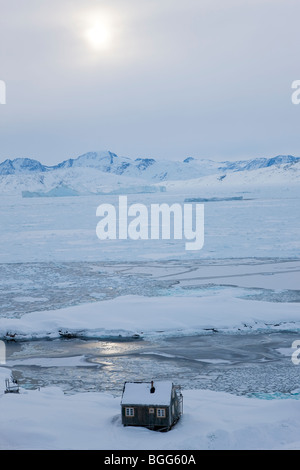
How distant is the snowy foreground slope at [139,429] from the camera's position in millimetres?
8758

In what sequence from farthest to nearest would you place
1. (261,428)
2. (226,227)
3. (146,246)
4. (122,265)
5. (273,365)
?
1. (226,227)
2. (146,246)
3. (122,265)
4. (273,365)
5. (261,428)

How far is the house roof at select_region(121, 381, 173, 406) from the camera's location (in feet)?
30.7

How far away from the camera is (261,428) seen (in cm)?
918

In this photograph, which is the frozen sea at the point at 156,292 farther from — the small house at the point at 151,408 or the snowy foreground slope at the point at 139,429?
the small house at the point at 151,408

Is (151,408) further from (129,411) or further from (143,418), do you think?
(129,411)

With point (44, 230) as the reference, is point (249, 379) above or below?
below

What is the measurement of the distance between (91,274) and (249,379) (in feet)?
46.5

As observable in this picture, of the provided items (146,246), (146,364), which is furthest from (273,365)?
(146,246)

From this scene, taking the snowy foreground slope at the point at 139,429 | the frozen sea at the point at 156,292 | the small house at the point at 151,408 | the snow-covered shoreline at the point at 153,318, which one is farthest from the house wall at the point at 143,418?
the snow-covered shoreline at the point at 153,318

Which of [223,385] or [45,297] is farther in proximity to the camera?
[45,297]

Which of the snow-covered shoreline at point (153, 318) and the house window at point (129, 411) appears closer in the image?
the house window at point (129, 411)

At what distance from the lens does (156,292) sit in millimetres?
20797

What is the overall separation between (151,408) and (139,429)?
0.46 metres
